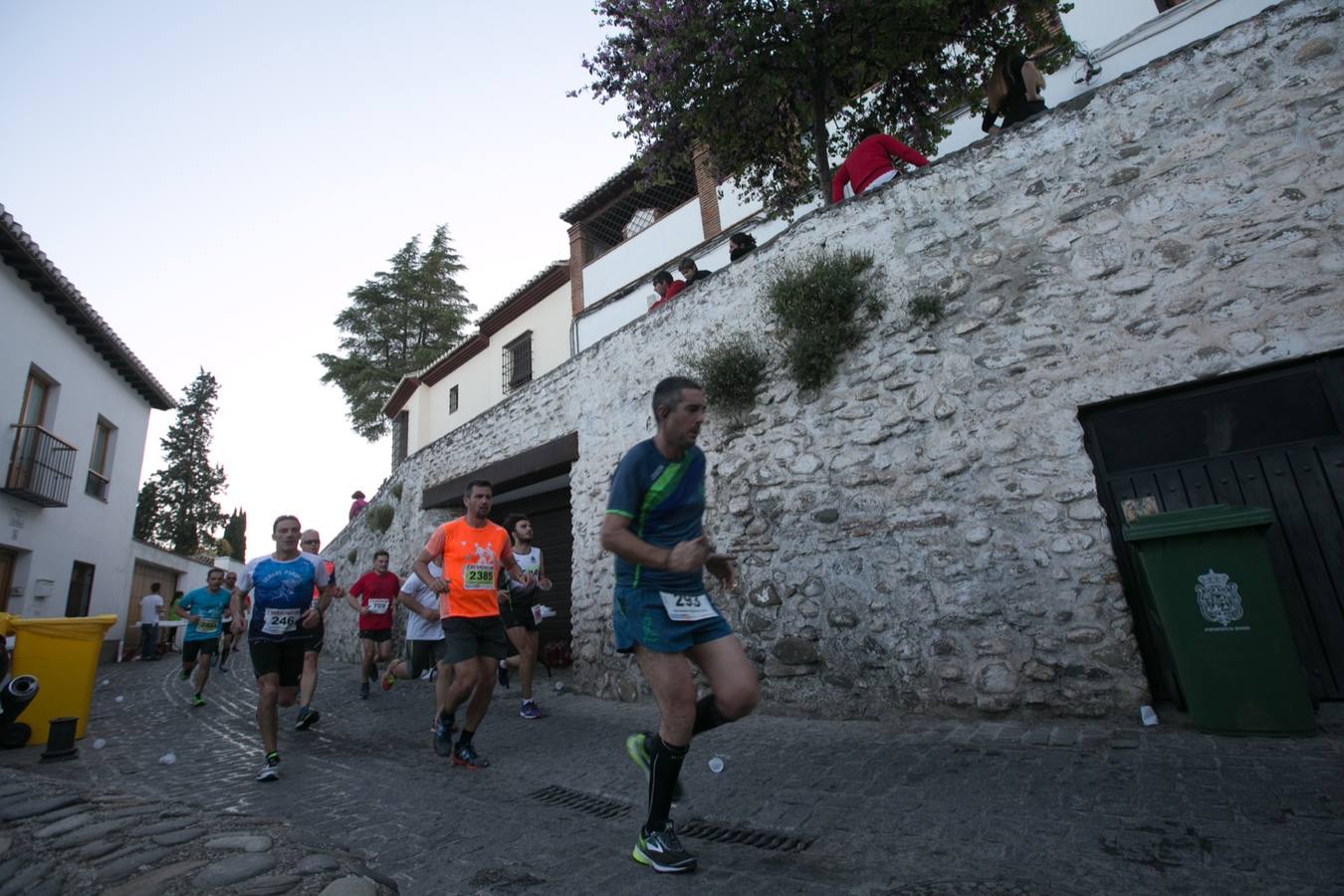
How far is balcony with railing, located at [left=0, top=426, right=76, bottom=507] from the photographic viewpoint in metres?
12.9

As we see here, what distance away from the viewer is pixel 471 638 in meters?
4.82

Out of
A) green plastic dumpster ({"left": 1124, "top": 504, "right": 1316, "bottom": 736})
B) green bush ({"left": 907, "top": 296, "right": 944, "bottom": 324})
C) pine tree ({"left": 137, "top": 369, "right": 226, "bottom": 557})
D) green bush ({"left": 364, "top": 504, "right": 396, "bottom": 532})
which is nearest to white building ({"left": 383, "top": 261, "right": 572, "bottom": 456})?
green bush ({"left": 364, "top": 504, "right": 396, "bottom": 532})

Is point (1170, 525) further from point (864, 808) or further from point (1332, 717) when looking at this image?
point (864, 808)

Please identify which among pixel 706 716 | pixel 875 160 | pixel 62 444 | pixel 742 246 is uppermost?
pixel 62 444

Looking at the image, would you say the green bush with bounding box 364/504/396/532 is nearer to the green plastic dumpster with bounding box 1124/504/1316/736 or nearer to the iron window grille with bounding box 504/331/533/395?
the iron window grille with bounding box 504/331/533/395

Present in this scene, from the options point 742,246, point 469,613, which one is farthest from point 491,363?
point 469,613

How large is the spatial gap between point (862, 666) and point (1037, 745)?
1509 millimetres

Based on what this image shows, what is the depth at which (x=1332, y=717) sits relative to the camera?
365cm

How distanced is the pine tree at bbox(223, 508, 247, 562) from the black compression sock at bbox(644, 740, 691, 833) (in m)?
48.0

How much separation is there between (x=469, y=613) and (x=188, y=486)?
41.3 m

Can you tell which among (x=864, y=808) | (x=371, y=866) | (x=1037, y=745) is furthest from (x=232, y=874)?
(x=1037, y=745)

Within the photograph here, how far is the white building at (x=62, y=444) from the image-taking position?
1279 cm

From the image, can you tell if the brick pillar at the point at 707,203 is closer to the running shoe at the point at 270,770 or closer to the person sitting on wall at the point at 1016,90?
the person sitting on wall at the point at 1016,90

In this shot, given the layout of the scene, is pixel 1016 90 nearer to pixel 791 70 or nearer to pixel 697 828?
pixel 791 70
